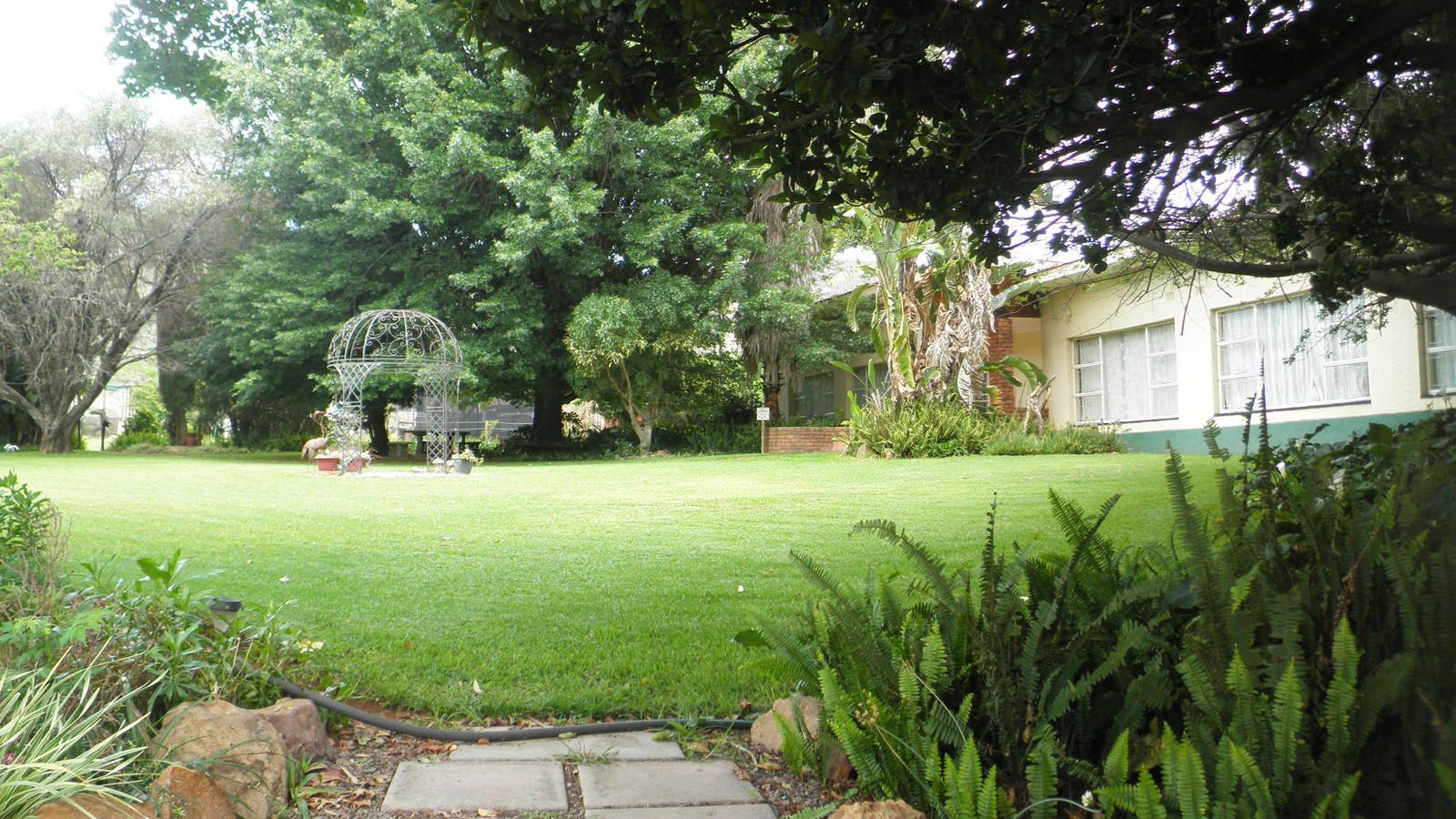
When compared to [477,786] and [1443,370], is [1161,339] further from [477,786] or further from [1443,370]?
[477,786]

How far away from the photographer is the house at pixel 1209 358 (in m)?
11.0

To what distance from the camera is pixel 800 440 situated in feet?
63.7

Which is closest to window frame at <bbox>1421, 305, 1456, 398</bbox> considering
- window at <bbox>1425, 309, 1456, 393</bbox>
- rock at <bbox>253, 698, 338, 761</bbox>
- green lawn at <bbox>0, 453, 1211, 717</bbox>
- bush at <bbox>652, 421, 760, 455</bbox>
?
window at <bbox>1425, 309, 1456, 393</bbox>

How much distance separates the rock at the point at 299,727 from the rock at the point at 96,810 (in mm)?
483

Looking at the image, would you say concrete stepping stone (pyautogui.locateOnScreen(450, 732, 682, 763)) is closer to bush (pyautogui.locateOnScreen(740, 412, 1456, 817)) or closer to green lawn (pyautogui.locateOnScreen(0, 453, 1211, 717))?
green lawn (pyautogui.locateOnScreen(0, 453, 1211, 717))

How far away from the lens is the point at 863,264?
52.4 feet

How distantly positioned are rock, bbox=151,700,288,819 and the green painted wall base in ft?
28.7

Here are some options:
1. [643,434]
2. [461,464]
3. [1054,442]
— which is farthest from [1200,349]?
[461,464]

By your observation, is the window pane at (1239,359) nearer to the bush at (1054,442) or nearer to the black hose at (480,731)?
the bush at (1054,442)

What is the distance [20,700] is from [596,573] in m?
3.61

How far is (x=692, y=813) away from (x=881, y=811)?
59 cm

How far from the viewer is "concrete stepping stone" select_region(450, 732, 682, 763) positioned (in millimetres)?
2855

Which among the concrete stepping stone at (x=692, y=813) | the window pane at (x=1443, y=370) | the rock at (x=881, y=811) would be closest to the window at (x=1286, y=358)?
the window pane at (x=1443, y=370)

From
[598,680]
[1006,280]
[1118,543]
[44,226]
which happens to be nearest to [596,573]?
[598,680]
